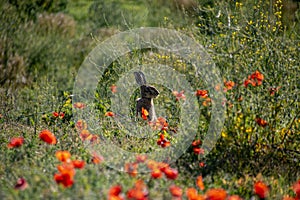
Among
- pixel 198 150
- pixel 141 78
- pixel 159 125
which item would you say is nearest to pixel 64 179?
pixel 198 150

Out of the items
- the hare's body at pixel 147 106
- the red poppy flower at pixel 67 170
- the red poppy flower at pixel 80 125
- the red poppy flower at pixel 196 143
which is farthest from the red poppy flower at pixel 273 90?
the red poppy flower at pixel 67 170

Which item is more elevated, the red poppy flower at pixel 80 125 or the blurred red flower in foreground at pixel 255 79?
the blurred red flower in foreground at pixel 255 79

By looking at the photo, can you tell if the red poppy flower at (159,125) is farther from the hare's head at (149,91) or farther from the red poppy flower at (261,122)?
the red poppy flower at (261,122)

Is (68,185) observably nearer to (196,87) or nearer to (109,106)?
(196,87)

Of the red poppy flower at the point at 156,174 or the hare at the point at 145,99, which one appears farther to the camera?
the hare at the point at 145,99

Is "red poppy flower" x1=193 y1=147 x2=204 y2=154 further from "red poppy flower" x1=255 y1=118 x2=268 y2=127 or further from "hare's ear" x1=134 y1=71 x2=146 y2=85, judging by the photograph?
"hare's ear" x1=134 y1=71 x2=146 y2=85

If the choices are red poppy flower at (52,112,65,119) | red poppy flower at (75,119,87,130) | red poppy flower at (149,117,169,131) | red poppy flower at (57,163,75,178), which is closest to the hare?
red poppy flower at (149,117,169,131)

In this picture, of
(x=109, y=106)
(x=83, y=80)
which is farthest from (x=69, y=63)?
(x=109, y=106)

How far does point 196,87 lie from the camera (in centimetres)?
532

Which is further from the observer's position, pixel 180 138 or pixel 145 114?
pixel 145 114

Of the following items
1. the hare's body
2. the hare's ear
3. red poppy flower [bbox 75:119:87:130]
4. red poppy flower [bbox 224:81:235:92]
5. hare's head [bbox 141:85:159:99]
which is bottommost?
the hare's body

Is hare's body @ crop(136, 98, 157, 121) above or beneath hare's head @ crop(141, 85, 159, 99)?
beneath

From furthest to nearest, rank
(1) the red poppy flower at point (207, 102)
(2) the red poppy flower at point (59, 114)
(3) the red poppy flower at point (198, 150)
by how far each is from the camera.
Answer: (2) the red poppy flower at point (59, 114) < (1) the red poppy flower at point (207, 102) < (3) the red poppy flower at point (198, 150)

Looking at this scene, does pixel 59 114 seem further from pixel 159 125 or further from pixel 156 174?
pixel 156 174
